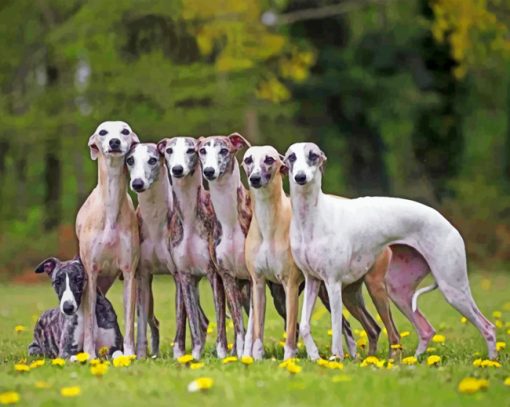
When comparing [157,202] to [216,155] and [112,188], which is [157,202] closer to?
[112,188]

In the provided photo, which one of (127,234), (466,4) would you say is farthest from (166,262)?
(466,4)

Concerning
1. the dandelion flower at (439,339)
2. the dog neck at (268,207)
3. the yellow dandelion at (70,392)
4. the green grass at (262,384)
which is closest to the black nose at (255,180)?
the dog neck at (268,207)

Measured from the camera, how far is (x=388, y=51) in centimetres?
2867

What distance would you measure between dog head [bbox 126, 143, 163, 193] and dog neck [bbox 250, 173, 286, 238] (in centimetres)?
79

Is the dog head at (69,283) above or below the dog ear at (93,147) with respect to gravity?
below

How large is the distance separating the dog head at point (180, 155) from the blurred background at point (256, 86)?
13828 mm

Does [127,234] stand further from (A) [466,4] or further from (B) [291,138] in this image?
(B) [291,138]

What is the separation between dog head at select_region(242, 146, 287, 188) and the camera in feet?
28.8

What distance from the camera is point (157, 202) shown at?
31.0 feet

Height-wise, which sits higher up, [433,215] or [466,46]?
[466,46]

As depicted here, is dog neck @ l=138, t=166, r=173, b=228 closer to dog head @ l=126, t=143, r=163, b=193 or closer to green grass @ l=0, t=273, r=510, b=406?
dog head @ l=126, t=143, r=163, b=193

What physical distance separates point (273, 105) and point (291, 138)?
1.91 m

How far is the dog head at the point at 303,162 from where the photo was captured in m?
8.62

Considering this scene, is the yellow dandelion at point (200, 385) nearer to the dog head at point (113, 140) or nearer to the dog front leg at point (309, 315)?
the dog front leg at point (309, 315)
